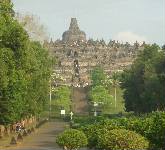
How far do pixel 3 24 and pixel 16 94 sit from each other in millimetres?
6901

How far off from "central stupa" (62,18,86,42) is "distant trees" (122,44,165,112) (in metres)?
68.8

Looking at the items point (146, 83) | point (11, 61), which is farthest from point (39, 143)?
point (146, 83)

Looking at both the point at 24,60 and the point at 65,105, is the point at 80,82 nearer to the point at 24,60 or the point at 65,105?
the point at 65,105

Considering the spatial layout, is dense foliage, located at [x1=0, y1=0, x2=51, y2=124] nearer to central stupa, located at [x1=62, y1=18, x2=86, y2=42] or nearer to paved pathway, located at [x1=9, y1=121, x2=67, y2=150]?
paved pathway, located at [x1=9, y1=121, x2=67, y2=150]

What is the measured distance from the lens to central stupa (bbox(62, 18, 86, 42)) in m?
142

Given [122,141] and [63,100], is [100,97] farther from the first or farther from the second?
[122,141]

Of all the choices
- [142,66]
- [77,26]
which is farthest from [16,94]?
[77,26]

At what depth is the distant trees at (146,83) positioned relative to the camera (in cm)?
5238

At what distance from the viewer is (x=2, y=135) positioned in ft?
139

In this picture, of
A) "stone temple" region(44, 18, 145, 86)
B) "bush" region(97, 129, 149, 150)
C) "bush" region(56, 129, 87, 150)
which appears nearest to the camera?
"bush" region(97, 129, 149, 150)

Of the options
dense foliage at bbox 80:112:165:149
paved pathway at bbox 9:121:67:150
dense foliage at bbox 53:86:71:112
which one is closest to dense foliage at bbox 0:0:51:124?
paved pathway at bbox 9:121:67:150

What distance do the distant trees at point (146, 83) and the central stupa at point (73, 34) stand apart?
2709 inches

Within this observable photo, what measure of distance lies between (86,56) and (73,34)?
806 inches

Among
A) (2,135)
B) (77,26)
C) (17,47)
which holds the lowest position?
(2,135)
